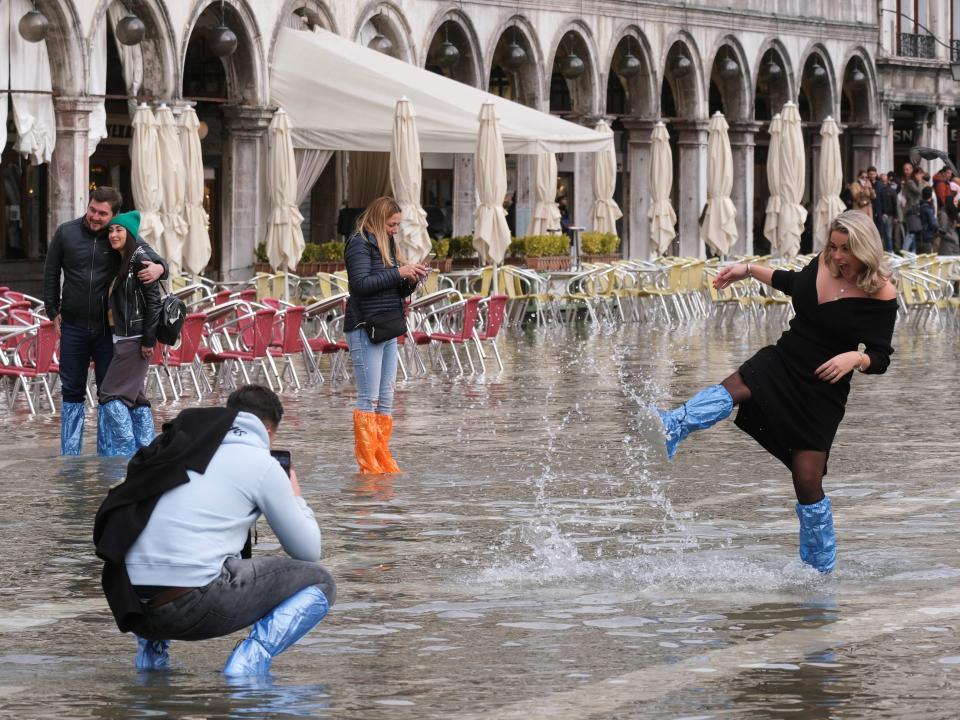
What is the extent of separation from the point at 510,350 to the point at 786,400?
13.8 meters

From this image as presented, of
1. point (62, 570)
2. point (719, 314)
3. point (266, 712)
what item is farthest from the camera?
point (719, 314)

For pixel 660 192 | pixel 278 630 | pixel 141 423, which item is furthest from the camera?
pixel 660 192

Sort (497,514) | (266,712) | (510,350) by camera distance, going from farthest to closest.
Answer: (510,350)
(497,514)
(266,712)

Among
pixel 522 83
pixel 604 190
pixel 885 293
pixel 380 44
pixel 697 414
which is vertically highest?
pixel 380 44

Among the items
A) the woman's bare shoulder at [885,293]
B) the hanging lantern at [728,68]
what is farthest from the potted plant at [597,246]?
the woman's bare shoulder at [885,293]

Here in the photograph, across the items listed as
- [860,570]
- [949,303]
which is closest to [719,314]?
[949,303]

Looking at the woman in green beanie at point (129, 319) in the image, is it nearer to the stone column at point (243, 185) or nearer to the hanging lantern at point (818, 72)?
the stone column at point (243, 185)

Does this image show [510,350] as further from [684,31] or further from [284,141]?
[684,31]

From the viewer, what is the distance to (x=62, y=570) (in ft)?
29.2

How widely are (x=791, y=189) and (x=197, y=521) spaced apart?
2774cm

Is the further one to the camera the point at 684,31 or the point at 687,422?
the point at 684,31

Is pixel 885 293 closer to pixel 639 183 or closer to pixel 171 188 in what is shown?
pixel 171 188

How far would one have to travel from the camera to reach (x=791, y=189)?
3341 centimetres

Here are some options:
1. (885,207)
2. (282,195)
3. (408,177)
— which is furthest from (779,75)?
(282,195)
